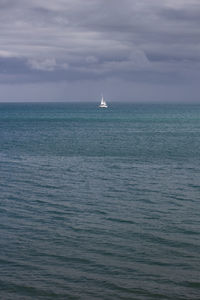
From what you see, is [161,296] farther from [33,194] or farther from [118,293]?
[33,194]

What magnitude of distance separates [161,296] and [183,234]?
875 centimetres

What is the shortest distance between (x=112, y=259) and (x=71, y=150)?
49613 mm

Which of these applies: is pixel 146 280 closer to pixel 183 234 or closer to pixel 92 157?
pixel 183 234

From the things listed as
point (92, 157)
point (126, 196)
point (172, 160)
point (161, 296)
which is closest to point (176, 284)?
point (161, 296)

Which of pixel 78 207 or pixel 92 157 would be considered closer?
pixel 78 207

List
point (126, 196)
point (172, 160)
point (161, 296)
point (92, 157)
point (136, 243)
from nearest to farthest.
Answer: point (161, 296) < point (136, 243) < point (126, 196) < point (172, 160) < point (92, 157)

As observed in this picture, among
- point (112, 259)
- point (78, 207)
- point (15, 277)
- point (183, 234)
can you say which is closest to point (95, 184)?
point (78, 207)

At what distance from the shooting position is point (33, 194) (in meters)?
39.9

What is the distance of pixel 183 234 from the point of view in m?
28.8

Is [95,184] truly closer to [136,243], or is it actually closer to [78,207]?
[78,207]

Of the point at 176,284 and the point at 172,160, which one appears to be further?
the point at 172,160

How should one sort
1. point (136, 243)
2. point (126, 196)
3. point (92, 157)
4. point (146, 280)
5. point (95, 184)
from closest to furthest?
point (146, 280) → point (136, 243) → point (126, 196) → point (95, 184) → point (92, 157)

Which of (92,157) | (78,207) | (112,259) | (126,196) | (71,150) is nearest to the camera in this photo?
(112,259)

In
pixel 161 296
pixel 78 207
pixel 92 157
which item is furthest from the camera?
pixel 92 157
